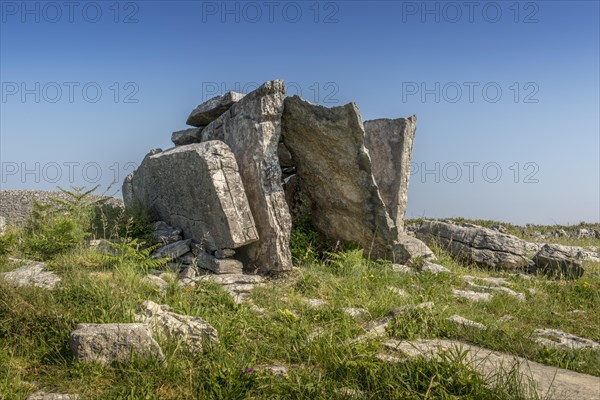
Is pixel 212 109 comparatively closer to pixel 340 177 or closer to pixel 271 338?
pixel 340 177

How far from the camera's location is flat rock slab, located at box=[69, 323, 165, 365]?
18.7 feet

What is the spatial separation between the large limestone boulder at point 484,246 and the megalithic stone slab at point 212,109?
7.67m

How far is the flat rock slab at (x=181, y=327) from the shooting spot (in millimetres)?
6152

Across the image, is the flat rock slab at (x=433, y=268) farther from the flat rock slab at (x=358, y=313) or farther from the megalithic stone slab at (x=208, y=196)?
the flat rock slab at (x=358, y=313)

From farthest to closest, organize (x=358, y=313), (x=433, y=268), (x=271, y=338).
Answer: (x=433, y=268) < (x=358, y=313) < (x=271, y=338)

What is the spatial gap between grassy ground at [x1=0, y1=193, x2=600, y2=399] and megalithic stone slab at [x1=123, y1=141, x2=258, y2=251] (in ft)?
5.31

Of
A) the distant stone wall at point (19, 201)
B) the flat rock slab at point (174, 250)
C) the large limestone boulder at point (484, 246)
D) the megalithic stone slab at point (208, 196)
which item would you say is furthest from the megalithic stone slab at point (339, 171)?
the distant stone wall at point (19, 201)

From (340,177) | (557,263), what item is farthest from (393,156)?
(557,263)

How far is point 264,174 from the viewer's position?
11422 millimetres

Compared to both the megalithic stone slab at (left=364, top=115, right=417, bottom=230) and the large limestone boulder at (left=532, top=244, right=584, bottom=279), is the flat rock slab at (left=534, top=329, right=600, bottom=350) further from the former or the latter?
the megalithic stone slab at (left=364, top=115, right=417, bottom=230)

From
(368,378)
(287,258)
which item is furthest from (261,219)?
(368,378)

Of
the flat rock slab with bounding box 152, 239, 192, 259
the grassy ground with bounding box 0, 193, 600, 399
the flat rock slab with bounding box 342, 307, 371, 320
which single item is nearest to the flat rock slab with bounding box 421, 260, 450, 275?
the grassy ground with bounding box 0, 193, 600, 399

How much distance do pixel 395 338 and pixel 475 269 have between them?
8.29m

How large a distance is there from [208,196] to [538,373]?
7.46 metres
